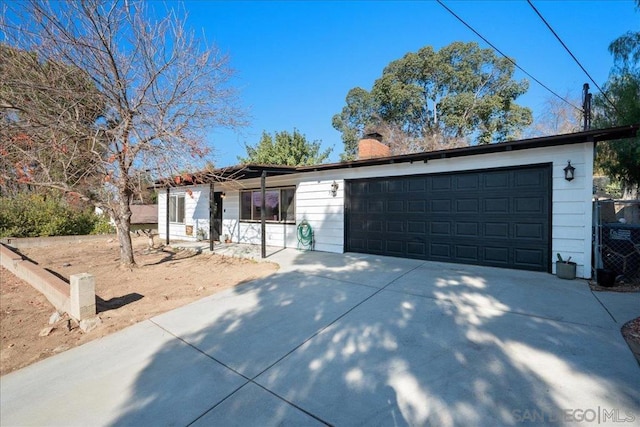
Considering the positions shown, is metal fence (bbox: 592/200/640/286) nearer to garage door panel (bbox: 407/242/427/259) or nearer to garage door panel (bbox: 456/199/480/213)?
garage door panel (bbox: 456/199/480/213)

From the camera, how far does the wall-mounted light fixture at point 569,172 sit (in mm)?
5047

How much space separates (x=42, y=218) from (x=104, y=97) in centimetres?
1000

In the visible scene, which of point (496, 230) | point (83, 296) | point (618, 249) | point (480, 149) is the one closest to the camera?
point (83, 296)

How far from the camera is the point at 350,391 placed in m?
2.19

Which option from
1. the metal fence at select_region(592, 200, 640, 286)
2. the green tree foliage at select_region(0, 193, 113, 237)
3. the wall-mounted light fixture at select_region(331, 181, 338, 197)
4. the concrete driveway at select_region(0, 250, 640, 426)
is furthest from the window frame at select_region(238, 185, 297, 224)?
the green tree foliage at select_region(0, 193, 113, 237)

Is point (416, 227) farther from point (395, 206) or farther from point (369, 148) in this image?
point (369, 148)

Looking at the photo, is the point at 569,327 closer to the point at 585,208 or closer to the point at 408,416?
the point at 408,416

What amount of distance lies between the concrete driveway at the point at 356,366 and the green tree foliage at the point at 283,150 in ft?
52.5

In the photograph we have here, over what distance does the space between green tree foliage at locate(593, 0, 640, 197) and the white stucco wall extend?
1.00m

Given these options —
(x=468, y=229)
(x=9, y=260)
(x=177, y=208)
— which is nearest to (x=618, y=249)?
(x=468, y=229)

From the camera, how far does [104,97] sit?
18.1 ft

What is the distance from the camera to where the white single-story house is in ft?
16.8

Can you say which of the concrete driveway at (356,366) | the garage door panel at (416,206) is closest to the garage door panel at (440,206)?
the garage door panel at (416,206)

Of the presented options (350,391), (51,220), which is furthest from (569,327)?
(51,220)
